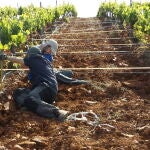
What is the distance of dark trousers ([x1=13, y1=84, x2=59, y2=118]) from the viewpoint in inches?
254

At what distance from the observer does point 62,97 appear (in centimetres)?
775

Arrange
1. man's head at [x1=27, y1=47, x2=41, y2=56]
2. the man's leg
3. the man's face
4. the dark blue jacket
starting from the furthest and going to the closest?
the man's face, man's head at [x1=27, y1=47, x2=41, y2=56], the dark blue jacket, the man's leg

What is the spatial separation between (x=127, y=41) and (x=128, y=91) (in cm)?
728

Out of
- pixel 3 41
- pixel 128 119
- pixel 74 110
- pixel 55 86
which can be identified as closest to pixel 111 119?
pixel 128 119

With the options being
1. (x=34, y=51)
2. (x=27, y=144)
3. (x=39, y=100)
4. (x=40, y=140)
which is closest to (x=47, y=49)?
(x=34, y=51)

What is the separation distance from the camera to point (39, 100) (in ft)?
21.8

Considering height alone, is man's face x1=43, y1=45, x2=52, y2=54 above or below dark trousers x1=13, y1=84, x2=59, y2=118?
above

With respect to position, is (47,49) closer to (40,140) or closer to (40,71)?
(40,71)

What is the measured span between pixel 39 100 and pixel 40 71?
0.68m

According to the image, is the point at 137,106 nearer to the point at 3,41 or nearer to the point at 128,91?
the point at 128,91

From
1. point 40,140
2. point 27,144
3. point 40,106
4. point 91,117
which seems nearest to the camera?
point 27,144

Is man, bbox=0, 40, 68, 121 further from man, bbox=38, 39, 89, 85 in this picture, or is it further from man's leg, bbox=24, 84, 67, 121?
man, bbox=38, 39, 89, 85

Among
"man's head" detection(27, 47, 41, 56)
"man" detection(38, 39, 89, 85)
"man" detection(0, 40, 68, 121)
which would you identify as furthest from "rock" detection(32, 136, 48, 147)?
"man" detection(38, 39, 89, 85)

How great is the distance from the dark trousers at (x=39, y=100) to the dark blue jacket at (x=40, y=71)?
13 cm
